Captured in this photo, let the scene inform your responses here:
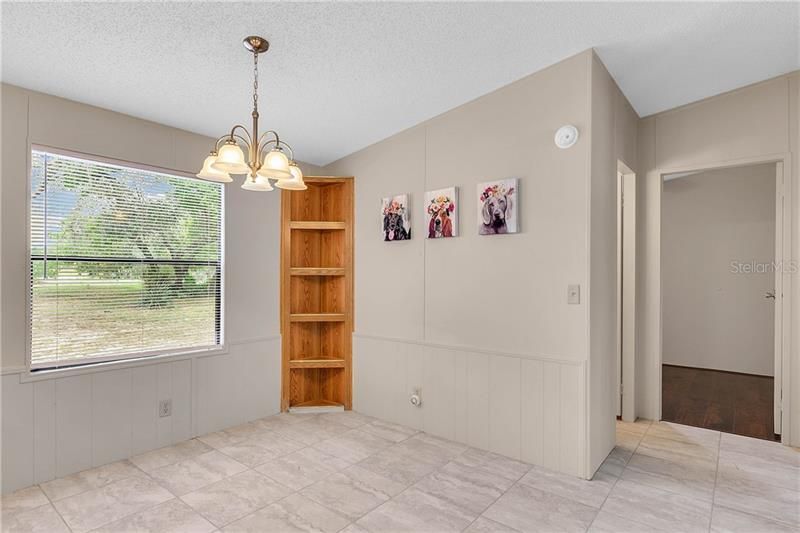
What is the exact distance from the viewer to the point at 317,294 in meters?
4.33

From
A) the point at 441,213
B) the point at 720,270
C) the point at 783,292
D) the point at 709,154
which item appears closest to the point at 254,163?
the point at 441,213

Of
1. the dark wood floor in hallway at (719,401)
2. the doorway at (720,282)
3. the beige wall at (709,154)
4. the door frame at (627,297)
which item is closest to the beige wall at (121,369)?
the door frame at (627,297)

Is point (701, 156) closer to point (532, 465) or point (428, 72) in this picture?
point (428, 72)

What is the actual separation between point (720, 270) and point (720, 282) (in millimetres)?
150

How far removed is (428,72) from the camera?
2695 mm

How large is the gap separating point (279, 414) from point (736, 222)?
18.6 ft

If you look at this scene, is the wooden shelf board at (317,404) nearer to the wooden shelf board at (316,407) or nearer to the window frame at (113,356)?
the wooden shelf board at (316,407)

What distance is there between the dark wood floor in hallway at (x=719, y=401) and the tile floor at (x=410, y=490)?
348 mm

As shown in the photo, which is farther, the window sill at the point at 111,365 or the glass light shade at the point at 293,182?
the window sill at the point at 111,365

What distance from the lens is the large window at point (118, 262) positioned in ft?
8.86

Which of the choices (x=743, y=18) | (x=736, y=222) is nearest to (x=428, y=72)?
(x=743, y=18)

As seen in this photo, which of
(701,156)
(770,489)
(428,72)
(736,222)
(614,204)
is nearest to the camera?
(770,489)

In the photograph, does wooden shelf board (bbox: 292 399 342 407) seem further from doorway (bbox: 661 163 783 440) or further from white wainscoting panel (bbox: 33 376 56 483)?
doorway (bbox: 661 163 783 440)

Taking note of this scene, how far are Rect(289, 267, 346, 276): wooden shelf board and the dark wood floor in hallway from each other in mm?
3169
